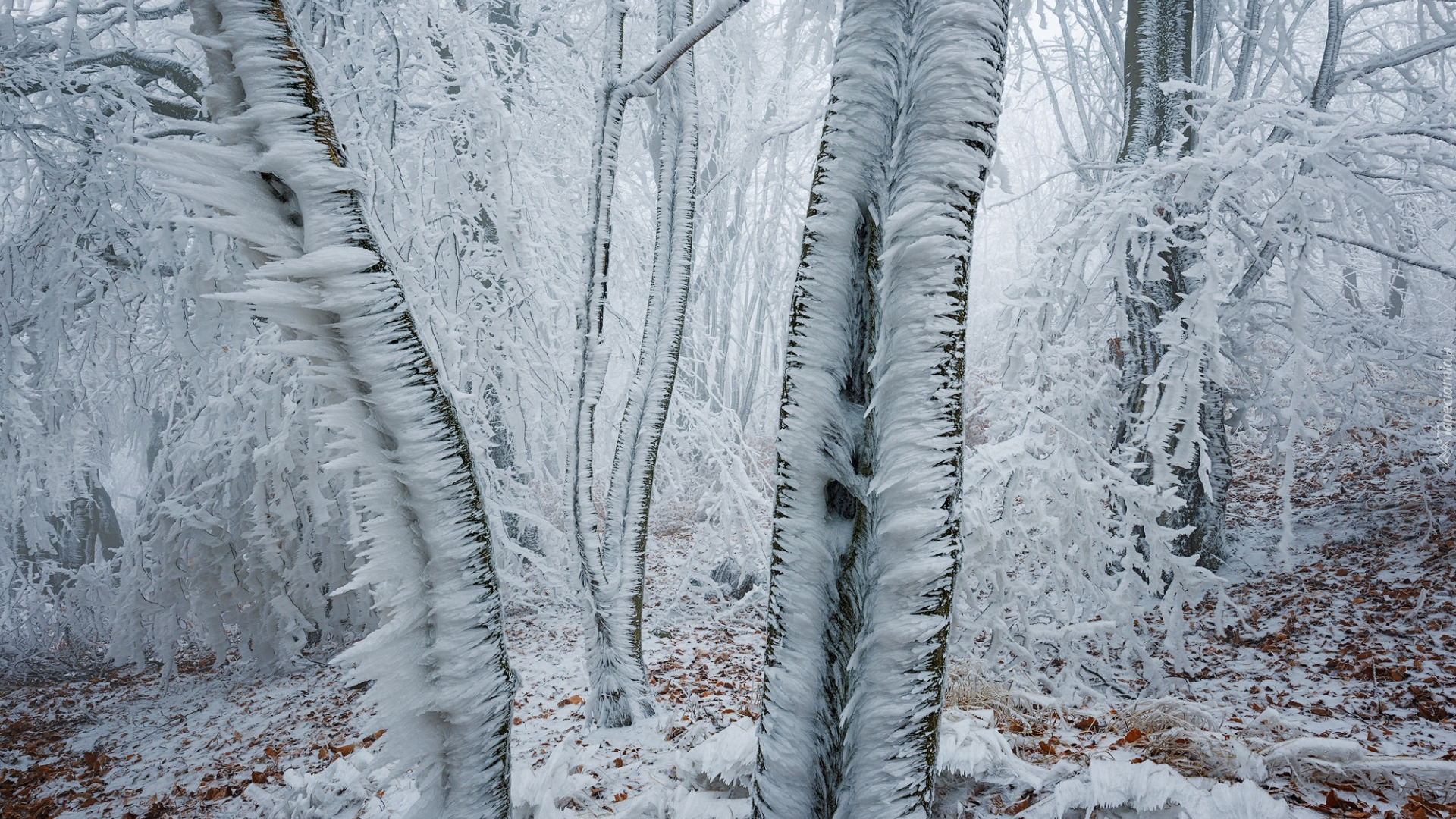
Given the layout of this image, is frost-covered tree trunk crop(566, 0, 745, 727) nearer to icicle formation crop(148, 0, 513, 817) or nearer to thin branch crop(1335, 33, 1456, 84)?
icicle formation crop(148, 0, 513, 817)

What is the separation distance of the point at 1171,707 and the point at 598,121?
426 centimetres

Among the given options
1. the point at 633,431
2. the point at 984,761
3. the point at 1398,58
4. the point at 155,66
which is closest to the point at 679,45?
the point at 633,431

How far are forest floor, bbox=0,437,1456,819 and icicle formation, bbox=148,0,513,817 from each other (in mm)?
234

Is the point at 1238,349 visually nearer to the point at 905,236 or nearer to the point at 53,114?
the point at 905,236

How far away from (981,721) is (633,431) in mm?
2490

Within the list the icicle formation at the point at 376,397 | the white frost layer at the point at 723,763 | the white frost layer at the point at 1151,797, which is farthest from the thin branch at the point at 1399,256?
the icicle formation at the point at 376,397

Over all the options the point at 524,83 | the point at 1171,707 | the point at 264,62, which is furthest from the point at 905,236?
the point at 524,83

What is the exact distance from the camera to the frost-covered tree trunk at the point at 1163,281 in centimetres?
482

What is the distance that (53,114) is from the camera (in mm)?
4352

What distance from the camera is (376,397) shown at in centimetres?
153

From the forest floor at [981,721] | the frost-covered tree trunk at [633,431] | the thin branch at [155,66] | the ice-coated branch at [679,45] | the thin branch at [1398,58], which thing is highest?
the thin branch at [155,66]

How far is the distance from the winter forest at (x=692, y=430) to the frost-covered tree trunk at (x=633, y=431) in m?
0.03

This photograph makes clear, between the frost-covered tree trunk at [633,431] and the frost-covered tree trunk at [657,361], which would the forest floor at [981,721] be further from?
the frost-covered tree trunk at [657,361]

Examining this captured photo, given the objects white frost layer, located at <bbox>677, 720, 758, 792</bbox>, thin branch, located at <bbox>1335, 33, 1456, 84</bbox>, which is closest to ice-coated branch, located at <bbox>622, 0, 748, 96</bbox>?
white frost layer, located at <bbox>677, 720, 758, 792</bbox>
